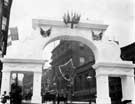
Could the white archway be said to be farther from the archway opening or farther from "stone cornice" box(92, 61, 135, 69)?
the archway opening

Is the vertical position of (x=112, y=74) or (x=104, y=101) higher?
(x=112, y=74)

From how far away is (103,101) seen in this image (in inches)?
812

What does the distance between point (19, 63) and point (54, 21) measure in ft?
17.0

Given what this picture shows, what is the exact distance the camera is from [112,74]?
862 inches

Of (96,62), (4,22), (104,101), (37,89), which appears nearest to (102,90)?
(104,101)

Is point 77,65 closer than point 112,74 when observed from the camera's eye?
No

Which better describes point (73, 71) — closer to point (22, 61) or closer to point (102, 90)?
point (102, 90)

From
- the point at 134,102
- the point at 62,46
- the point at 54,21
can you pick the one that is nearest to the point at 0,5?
the point at 54,21

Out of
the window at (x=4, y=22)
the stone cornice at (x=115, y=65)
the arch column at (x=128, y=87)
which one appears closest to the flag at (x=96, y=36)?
the stone cornice at (x=115, y=65)

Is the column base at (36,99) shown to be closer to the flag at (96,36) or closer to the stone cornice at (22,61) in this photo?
the stone cornice at (22,61)

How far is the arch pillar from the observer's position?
69.9 ft

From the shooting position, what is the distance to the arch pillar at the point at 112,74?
21312 mm

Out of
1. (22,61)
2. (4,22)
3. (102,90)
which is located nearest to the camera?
(22,61)

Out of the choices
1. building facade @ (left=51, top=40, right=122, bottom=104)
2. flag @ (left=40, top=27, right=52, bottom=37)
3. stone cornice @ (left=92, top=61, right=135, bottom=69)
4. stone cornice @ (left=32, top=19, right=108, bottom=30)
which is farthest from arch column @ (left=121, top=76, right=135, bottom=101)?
building facade @ (left=51, top=40, right=122, bottom=104)
